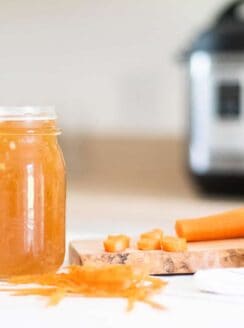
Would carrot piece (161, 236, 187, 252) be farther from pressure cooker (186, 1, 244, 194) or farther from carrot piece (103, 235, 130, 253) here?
pressure cooker (186, 1, 244, 194)

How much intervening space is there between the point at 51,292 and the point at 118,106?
1.87 metres

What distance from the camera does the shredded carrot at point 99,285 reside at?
810 mm

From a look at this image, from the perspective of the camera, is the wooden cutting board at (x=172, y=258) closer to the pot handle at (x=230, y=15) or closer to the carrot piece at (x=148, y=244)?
the carrot piece at (x=148, y=244)

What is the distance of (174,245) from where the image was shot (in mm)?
952

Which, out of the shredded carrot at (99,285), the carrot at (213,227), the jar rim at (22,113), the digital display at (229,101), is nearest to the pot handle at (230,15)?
the digital display at (229,101)

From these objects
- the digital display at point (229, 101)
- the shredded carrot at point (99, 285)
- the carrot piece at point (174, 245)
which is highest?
the digital display at point (229, 101)

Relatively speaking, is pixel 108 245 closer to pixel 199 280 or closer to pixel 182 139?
pixel 199 280

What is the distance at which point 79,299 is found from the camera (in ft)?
2.64

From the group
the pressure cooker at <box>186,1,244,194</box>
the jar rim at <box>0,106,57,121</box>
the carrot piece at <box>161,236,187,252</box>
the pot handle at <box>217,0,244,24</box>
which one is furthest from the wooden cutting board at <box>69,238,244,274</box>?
the pot handle at <box>217,0,244,24</box>

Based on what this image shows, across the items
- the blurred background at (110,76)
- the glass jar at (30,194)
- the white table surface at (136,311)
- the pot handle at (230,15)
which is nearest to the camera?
the white table surface at (136,311)

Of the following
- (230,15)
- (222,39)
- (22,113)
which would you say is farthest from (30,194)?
(230,15)

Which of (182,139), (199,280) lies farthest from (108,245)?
(182,139)

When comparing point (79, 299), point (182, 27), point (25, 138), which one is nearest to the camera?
point (79, 299)

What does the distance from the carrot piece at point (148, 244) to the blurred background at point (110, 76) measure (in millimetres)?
1560
